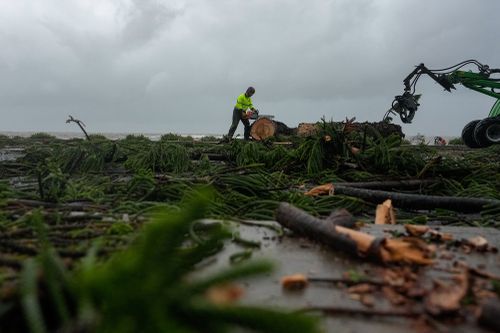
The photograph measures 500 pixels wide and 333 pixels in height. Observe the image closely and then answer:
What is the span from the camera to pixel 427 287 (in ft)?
6.43

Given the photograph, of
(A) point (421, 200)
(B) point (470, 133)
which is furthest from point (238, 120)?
(A) point (421, 200)

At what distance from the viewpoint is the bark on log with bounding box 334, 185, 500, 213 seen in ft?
15.2

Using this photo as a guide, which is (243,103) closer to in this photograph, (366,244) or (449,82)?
(449,82)

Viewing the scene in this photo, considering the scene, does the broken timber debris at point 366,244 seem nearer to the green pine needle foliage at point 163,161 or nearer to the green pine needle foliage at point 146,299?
the green pine needle foliage at point 146,299

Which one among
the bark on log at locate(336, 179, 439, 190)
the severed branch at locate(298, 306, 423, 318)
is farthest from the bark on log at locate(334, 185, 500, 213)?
the severed branch at locate(298, 306, 423, 318)

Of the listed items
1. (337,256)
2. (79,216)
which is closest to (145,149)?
(79,216)

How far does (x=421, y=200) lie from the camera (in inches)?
190

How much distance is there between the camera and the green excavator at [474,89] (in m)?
12.4

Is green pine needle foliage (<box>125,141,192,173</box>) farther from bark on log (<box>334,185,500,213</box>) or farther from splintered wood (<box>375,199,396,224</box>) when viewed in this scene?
splintered wood (<box>375,199,396,224</box>)

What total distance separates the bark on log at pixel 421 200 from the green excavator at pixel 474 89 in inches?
298

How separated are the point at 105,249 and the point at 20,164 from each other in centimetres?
640

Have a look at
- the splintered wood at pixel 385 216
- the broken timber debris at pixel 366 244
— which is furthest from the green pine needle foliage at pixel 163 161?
the broken timber debris at pixel 366 244

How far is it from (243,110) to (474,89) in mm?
8219

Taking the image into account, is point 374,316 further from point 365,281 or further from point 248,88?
point 248,88
